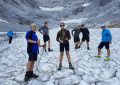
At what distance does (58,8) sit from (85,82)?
112 m

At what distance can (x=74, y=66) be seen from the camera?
38.7ft

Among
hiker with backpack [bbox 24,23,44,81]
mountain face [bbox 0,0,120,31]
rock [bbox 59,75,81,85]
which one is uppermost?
mountain face [bbox 0,0,120,31]

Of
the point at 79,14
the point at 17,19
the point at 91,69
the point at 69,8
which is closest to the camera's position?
the point at 91,69

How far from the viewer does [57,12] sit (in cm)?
11238

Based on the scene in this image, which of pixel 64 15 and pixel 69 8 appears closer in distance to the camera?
pixel 64 15

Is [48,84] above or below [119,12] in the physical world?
below

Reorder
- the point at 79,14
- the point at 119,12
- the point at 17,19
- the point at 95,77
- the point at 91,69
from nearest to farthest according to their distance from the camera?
1. the point at 95,77
2. the point at 91,69
3. the point at 119,12
4. the point at 17,19
5. the point at 79,14

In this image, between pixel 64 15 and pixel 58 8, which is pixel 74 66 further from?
pixel 58 8

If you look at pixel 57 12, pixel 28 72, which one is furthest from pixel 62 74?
pixel 57 12

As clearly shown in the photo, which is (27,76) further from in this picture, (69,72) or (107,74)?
(107,74)

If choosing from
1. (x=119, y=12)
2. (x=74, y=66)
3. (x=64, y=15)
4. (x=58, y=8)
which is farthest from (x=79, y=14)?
(x=74, y=66)

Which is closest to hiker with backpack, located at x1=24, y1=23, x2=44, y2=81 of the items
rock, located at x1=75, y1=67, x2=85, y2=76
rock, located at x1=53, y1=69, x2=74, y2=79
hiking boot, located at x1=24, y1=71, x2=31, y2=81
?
hiking boot, located at x1=24, y1=71, x2=31, y2=81

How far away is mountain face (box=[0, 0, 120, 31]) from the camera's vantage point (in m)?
71.1

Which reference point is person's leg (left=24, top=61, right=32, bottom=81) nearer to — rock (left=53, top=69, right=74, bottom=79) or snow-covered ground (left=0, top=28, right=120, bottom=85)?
snow-covered ground (left=0, top=28, right=120, bottom=85)
